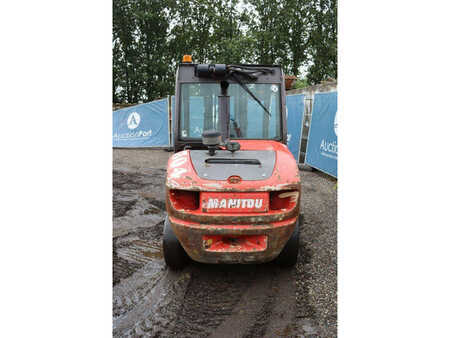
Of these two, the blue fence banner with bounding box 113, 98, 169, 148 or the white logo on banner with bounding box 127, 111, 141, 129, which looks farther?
the white logo on banner with bounding box 127, 111, 141, 129

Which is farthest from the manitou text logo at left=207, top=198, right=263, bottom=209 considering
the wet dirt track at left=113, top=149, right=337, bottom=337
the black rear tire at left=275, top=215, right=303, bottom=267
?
the wet dirt track at left=113, top=149, right=337, bottom=337

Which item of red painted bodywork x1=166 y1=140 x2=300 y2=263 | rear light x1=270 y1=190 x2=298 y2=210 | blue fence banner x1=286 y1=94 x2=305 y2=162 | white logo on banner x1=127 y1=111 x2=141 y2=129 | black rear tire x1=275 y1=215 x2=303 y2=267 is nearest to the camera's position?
red painted bodywork x1=166 y1=140 x2=300 y2=263

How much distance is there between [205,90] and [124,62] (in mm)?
16719

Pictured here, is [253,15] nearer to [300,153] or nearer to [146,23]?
[146,23]

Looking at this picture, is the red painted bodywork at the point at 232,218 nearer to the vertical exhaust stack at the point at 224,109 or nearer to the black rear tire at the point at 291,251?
the black rear tire at the point at 291,251

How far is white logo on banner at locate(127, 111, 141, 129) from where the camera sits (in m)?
15.6

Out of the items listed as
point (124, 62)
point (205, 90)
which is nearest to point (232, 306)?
point (205, 90)

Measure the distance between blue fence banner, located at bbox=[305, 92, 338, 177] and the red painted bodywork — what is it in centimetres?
507

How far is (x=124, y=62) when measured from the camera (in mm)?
18797

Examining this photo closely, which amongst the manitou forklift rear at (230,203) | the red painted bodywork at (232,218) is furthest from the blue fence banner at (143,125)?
the red painted bodywork at (232,218)

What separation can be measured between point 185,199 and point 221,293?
94 centimetres

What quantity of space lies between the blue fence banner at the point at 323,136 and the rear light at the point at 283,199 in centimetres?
500

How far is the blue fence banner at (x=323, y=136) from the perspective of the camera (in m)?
7.70

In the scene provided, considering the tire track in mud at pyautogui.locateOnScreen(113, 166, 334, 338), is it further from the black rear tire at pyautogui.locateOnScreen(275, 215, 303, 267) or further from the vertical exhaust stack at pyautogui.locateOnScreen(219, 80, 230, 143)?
the vertical exhaust stack at pyautogui.locateOnScreen(219, 80, 230, 143)
